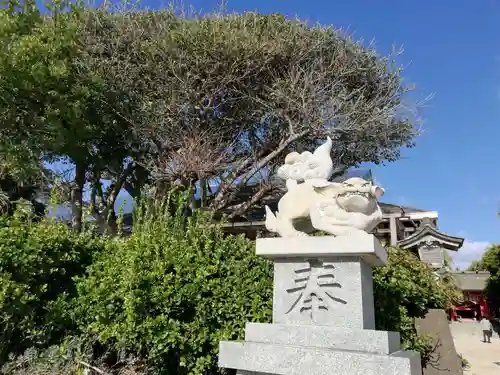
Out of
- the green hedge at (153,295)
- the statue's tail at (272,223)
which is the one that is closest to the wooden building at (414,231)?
the green hedge at (153,295)

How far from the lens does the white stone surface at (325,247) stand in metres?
3.12

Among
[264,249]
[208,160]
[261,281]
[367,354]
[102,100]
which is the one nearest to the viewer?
[367,354]

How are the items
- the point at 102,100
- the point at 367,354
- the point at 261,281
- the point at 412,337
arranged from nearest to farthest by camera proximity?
the point at 367,354, the point at 261,281, the point at 412,337, the point at 102,100

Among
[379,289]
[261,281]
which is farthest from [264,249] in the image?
[379,289]

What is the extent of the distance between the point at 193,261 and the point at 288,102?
6.16m

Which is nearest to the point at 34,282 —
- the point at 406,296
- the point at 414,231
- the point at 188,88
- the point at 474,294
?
the point at 406,296

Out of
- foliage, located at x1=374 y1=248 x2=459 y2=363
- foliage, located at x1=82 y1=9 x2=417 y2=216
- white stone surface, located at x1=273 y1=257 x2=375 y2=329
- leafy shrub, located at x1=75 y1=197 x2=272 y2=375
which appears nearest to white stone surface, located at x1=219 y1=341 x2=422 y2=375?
white stone surface, located at x1=273 y1=257 x2=375 y2=329

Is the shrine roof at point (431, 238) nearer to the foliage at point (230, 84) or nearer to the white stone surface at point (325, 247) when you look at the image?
the foliage at point (230, 84)

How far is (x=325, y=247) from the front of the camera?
10.7 feet

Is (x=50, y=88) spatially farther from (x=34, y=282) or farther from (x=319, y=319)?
Answer: (x=319, y=319)

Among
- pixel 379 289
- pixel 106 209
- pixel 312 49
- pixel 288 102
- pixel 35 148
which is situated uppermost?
pixel 312 49

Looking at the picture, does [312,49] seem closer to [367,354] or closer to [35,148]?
[35,148]

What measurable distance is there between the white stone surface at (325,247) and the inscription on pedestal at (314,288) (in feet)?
0.38

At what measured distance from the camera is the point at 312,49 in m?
9.91
